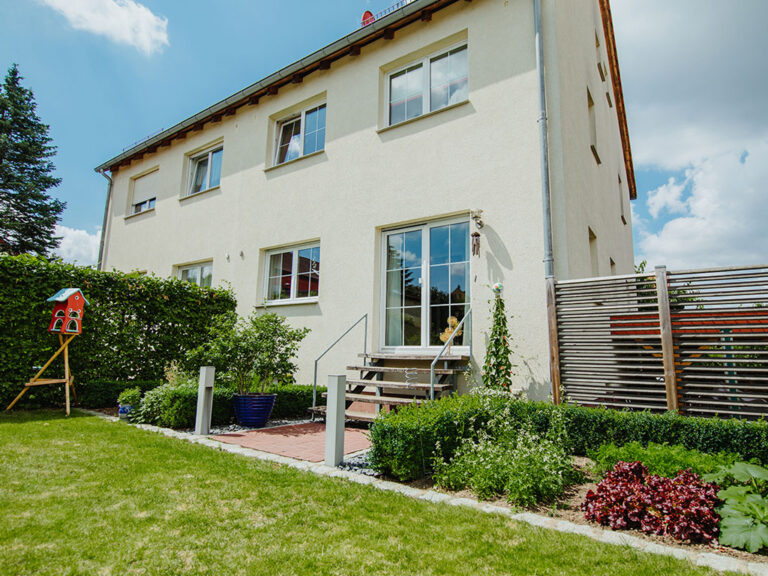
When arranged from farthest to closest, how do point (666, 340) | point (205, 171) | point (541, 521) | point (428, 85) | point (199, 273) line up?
point (205, 171), point (199, 273), point (428, 85), point (666, 340), point (541, 521)

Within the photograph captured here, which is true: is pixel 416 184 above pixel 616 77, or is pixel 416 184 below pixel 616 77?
below

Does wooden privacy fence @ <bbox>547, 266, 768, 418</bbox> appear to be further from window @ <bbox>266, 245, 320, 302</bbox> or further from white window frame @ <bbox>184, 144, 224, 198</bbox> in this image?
white window frame @ <bbox>184, 144, 224, 198</bbox>

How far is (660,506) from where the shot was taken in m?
2.78

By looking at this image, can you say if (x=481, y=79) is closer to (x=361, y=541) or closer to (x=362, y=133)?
(x=362, y=133)

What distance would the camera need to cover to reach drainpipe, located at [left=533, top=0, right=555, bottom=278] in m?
5.79

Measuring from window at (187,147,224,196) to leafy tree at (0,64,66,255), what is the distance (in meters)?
15.6

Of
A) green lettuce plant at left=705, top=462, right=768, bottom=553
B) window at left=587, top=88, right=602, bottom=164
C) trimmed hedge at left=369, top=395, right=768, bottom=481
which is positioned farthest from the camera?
window at left=587, top=88, right=602, bottom=164

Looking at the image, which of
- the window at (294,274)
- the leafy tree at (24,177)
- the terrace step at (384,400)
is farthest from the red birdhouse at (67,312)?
the leafy tree at (24,177)

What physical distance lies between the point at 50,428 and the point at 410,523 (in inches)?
197

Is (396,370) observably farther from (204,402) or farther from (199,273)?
(199,273)

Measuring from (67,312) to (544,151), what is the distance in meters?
7.45

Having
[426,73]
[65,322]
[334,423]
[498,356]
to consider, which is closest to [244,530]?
[334,423]

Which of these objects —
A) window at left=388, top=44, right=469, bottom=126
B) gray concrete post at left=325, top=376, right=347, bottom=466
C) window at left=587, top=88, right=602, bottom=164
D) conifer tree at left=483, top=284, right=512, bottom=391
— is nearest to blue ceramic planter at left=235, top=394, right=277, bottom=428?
gray concrete post at left=325, top=376, right=347, bottom=466

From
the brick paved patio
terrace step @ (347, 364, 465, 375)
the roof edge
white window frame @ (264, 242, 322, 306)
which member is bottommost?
the brick paved patio
